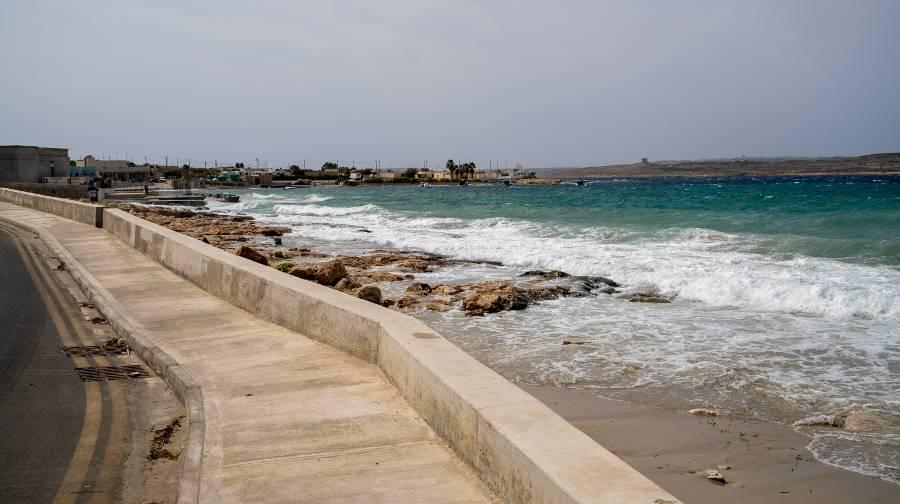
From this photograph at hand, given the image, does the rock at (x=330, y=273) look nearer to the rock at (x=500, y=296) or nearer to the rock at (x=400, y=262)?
the rock at (x=500, y=296)

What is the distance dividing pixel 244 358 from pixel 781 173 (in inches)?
7852

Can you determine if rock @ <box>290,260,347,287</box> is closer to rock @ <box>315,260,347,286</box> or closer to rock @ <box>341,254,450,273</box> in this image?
rock @ <box>315,260,347,286</box>

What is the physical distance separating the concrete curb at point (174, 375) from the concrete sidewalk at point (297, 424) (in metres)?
0.06

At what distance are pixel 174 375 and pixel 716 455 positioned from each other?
489 centimetres

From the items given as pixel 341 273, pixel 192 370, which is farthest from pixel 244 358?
pixel 341 273

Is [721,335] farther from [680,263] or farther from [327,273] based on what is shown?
[680,263]

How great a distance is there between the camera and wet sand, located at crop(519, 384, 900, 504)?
5.78 meters

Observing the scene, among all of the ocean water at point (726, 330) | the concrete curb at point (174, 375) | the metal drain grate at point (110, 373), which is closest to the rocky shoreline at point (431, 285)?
the ocean water at point (726, 330)

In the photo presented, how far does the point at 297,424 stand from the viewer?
538 cm

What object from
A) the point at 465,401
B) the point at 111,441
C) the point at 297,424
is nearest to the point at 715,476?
the point at 465,401

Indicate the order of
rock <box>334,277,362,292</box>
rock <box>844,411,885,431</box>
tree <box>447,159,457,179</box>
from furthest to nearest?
tree <box>447,159,457,179</box> < rock <box>334,277,362,292</box> < rock <box>844,411,885,431</box>

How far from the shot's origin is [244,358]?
7.20m

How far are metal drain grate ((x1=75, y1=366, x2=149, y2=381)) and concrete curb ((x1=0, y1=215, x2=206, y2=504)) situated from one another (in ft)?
0.50

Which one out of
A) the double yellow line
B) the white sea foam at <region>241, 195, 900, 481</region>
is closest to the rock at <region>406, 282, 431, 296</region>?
the white sea foam at <region>241, 195, 900, 481</region>
